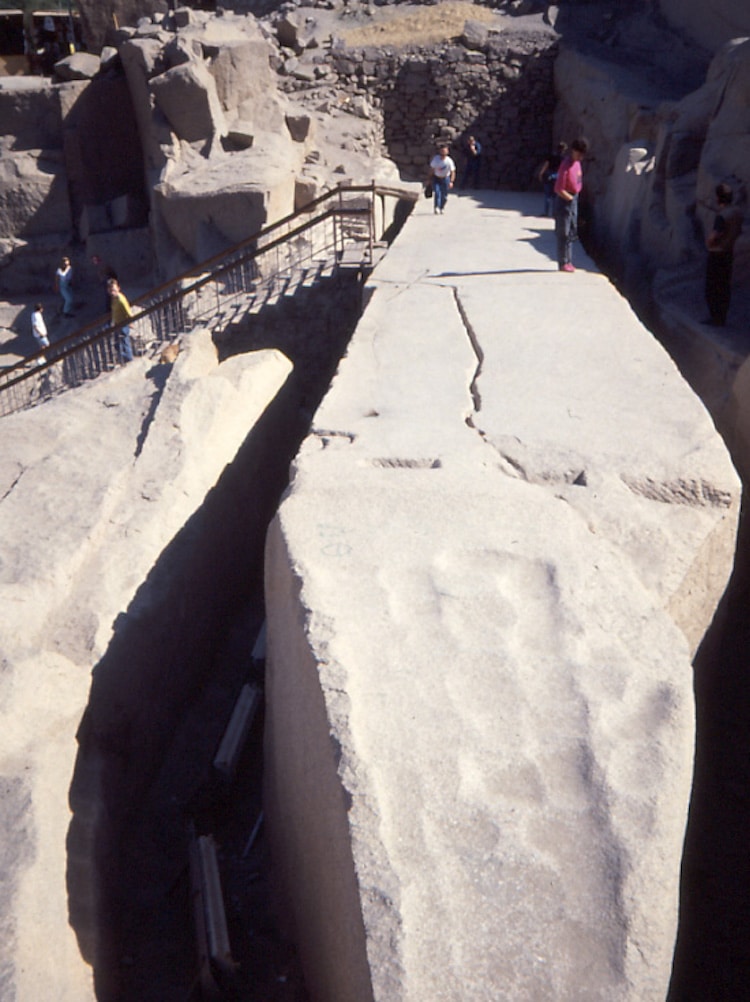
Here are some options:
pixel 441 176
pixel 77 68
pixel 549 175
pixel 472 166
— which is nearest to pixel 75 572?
pixel 441 176

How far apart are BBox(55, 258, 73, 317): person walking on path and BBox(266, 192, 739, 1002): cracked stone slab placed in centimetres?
859

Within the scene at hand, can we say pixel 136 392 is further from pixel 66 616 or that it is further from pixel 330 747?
pixel 330 747

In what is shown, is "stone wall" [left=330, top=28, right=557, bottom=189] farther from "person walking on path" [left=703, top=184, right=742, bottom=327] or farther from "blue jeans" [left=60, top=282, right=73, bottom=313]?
"person walking on path" [left=703, top=184, right=742, bottom=327]

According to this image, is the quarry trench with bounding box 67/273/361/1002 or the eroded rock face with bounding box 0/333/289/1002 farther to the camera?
the quarry trench with bounding box 67/273/361/1002

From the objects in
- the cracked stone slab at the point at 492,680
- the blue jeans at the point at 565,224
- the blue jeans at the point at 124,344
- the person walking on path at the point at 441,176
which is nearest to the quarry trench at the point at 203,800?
the cracked stone slab at the point at 492,680

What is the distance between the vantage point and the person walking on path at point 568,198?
673 centimetres

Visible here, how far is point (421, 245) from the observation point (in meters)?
8.39

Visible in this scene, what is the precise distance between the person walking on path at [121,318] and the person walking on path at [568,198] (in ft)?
14.0

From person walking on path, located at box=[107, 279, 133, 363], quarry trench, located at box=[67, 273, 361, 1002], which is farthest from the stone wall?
quarry trench, located at box=[67, 273, 361, 1002]

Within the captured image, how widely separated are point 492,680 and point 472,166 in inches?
505

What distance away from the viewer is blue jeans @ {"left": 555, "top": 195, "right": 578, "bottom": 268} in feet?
22.7

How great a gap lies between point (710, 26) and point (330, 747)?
40.4 feet

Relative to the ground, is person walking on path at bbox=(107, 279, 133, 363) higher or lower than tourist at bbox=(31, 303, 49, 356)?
higher

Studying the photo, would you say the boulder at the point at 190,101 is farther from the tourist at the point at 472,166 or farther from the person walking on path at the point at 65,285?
the tourist at the point at 472,166
